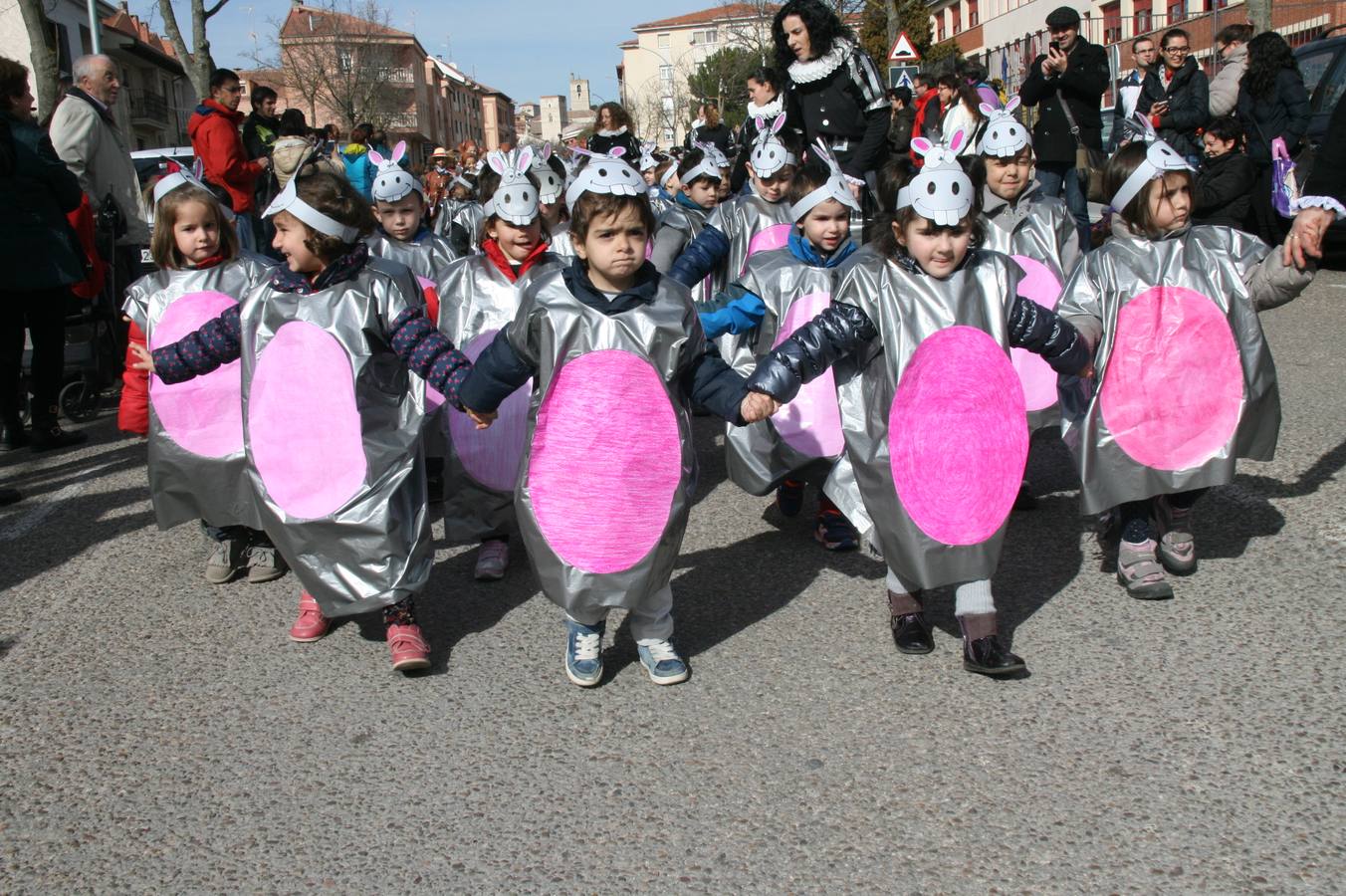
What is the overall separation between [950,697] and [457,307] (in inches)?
106

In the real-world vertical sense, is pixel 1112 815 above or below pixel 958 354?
below

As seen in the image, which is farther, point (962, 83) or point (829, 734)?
point (962, 83)

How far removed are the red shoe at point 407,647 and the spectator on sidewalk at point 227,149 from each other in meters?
5.94

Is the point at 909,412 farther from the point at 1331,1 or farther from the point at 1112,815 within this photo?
the point at 1331,1

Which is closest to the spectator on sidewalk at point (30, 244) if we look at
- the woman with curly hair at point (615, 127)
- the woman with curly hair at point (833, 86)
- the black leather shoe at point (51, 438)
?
the black leather shoe at point (51, 438)

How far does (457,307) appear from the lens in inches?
204

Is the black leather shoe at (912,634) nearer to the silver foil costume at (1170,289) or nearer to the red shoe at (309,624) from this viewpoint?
the silver foil costume at (1170,289)

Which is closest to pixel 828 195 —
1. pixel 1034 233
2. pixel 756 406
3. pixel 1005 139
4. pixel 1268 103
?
pixel 1005 139

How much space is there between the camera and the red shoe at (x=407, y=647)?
12.8ft

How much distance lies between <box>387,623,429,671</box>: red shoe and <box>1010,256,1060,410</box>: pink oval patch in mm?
2707

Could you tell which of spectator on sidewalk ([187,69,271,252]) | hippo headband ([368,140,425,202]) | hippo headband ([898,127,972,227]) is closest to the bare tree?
spectator on sidewalk ([187,69,271,252])

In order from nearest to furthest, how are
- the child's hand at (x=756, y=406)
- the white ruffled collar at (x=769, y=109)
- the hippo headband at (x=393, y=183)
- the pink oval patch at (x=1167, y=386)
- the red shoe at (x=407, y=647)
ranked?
1. the child's hand at (x=756, y=406)
2. the red shoe at (x=407, y=647)
3. the pink oval patch at (x=1167, y=386)
4. the hippo headband at (x=393, y=183)
5. the white ruffled collar at (x=769, y=109)

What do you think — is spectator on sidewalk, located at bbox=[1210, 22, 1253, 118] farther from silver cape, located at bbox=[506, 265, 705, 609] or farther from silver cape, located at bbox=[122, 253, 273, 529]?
silver cape, located at bbox=[122, 253, 273, 529]

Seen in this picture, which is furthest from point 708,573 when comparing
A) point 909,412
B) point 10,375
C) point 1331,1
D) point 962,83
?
point 1331,1
